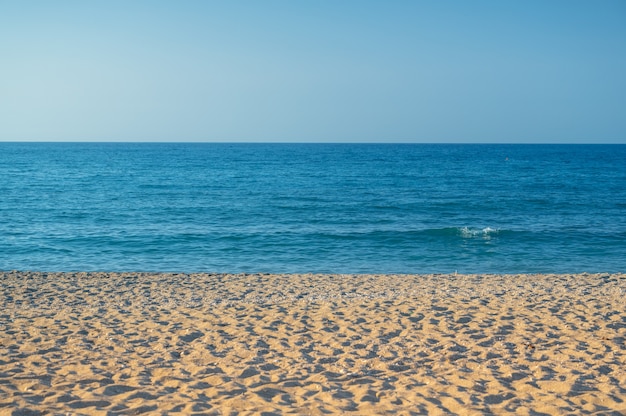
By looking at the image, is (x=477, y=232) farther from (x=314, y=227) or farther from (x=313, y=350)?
(x=313, y=350)

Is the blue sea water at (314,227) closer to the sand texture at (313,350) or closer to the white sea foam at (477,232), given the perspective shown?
the white sea foam at (477,232)

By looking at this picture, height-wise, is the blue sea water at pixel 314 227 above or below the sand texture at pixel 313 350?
below

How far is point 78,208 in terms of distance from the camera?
3045 cm

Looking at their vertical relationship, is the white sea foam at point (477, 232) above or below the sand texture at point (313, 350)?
below

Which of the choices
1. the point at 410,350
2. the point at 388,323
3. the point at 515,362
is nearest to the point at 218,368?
the point at 410,350

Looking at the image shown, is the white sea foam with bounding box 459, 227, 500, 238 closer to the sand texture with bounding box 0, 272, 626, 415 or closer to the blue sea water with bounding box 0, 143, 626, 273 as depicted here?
the blue sea water with bounding box 0, 143, 626, 273

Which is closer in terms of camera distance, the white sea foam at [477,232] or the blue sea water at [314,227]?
the blue sea water at [314,227]

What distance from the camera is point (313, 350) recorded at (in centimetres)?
812

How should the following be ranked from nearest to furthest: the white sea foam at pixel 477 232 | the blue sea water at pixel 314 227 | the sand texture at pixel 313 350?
the sand texture at pixel 313 350 → the blue sea water at pixel 314 227 → the white sea foam at pixel 477 232

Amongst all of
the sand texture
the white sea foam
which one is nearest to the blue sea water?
the white sea foam

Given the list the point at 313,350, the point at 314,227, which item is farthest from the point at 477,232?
the point at 313,350

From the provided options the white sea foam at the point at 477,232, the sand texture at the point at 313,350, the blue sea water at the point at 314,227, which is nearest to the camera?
the sand texture at the point at 313,350

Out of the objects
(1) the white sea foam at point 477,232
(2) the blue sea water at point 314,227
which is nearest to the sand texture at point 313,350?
(2) the blue sea water at point 314,227

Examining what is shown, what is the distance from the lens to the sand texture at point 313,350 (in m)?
6.22
